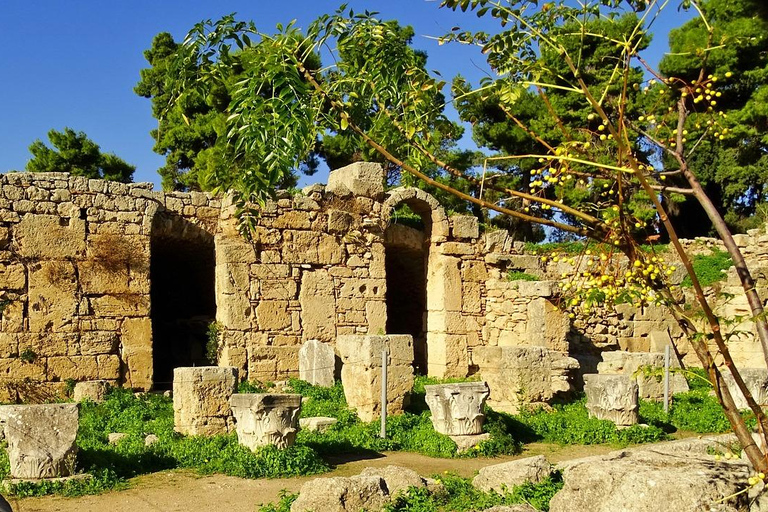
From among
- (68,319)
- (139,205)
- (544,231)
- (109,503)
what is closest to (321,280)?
(139,205)

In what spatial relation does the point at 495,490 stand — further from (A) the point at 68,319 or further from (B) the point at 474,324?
(B) the point at 474,324

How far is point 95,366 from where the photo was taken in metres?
12.8

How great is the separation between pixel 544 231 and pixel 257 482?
25412 millimetres

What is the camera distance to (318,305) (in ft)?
49.0

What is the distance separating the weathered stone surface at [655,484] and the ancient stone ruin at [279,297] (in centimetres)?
526

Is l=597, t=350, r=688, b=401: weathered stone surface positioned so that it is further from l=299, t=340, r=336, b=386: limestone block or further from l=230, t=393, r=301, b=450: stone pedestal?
l=230, t=393, r=301, b=450: stone pedestal

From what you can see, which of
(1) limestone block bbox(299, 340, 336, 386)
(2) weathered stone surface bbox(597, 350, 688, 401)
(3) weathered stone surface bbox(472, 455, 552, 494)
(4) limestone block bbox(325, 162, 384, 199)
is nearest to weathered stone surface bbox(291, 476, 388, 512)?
(3) weathered stone surface bbox(472, 455, 552, 494)

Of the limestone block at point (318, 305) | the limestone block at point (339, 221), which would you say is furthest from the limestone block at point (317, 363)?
the limestone block at point (339, 221)

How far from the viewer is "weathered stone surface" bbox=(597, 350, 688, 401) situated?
46.3ft

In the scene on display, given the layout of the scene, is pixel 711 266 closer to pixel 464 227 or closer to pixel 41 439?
pixel 464 227

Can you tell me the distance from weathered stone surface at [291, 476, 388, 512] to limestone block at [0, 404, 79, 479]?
294 centimetres

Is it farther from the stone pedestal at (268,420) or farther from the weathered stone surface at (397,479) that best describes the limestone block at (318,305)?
the weathered stone surface at (397,479)

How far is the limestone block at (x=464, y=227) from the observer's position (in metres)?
17.1

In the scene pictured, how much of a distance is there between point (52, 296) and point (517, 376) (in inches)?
294
